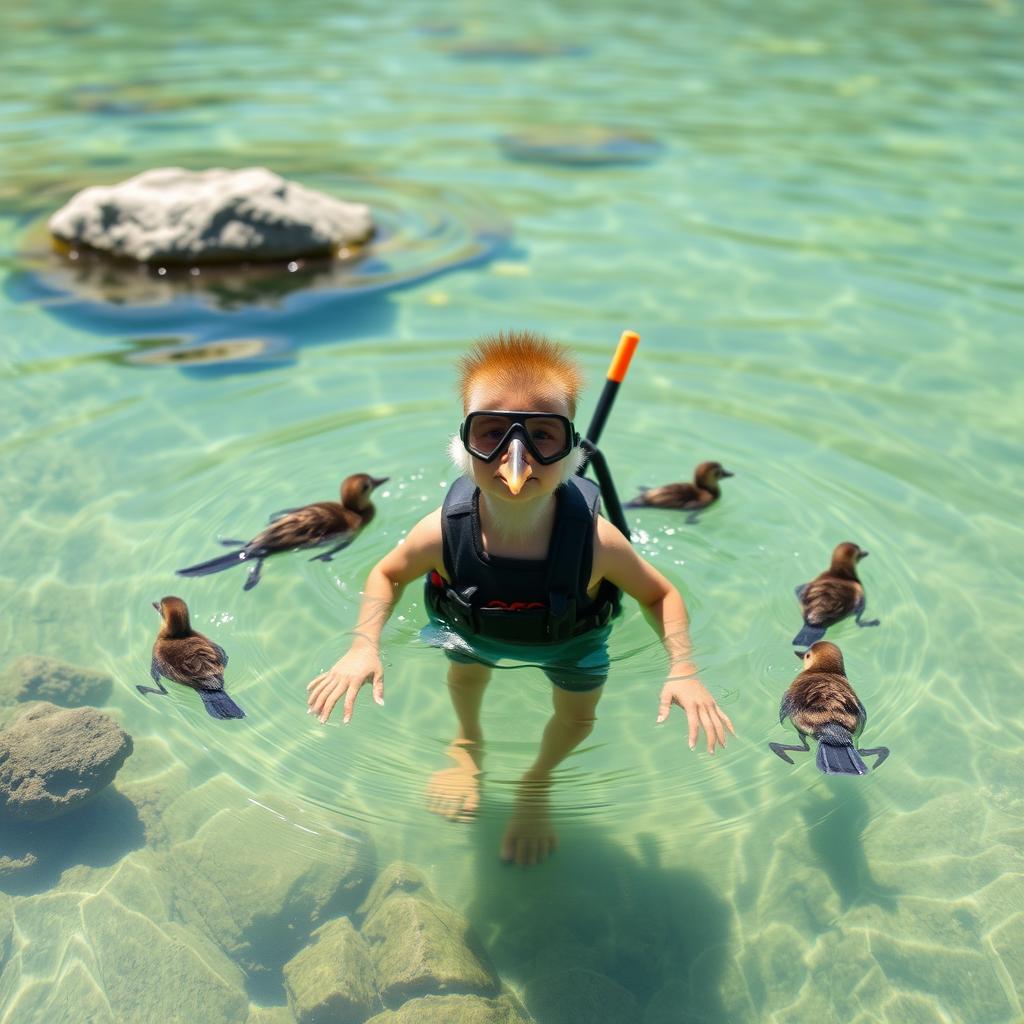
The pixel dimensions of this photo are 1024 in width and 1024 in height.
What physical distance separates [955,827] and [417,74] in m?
12.1

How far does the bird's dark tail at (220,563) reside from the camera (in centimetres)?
524

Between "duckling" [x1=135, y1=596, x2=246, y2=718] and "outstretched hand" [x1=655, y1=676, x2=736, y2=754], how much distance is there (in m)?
1.66

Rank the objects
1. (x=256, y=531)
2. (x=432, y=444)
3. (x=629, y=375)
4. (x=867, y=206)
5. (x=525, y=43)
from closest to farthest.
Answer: (x=256, y=531), (x=432, y=444), (x=629, y=375), (x=867, y=206), (x=525, y=43)

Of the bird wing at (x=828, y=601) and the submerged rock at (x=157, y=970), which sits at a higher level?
the bird wing at (x=828, y=601)

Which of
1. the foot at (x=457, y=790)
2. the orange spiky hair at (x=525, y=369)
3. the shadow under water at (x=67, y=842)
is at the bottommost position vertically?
the shadow under water at (x=67, y=842)

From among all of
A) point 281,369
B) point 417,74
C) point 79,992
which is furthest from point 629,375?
point 417,74

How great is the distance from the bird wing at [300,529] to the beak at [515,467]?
1826 millimetres

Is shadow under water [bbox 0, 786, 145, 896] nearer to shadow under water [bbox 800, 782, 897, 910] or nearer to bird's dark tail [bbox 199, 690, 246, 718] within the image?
bird's dark tail [bbox 199, 690, 246, 718]

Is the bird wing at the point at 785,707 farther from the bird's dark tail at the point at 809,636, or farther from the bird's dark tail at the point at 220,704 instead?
the bird's dark tail at the point at 220,704

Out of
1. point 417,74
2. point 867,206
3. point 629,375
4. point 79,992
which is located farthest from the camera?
point 417,74

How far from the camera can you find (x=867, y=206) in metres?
10.0

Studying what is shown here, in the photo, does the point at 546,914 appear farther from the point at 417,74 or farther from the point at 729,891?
the point at 417,74

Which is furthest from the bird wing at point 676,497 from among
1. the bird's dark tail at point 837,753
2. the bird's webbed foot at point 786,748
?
the bird's dark tail at point 837,753

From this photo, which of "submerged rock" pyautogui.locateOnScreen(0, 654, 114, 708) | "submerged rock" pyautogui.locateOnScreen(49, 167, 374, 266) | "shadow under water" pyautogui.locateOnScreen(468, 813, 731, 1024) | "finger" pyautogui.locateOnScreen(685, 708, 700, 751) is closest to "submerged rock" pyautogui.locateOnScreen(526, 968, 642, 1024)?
"shadow under water" pyautogui.locateOnScreen(468, 813, 731, 1024)
